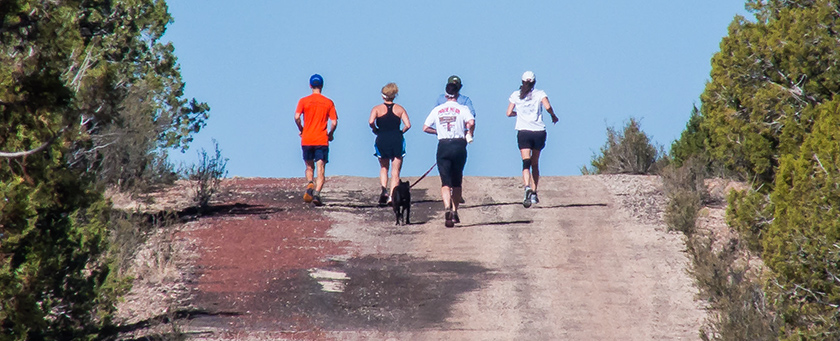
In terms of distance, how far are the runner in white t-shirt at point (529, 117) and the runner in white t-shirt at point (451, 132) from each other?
4.81 feet

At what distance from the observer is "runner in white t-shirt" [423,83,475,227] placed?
15648 mm

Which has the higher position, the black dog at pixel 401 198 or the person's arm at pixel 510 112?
the person's arm at pixel 510 112

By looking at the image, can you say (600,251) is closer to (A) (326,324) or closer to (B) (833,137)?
(B) (833,137)

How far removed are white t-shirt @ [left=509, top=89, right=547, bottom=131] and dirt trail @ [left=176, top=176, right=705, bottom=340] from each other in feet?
4.53

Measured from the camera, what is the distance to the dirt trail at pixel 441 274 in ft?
39.9

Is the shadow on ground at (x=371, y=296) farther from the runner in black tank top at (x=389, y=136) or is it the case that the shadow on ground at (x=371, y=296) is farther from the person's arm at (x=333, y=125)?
the person's arm at (x=333, y=125)

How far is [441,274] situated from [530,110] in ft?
12.2

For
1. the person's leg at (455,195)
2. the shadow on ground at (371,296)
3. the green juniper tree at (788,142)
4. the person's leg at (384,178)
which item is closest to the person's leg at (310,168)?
the person's leg at (384,178)

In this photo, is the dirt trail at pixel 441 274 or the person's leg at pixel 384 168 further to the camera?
the person's leg at pixel 384 168

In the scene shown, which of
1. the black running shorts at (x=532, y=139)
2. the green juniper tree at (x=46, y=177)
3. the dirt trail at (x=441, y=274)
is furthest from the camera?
the black running shorts at (x=532, y=139)

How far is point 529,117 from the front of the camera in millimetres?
16953

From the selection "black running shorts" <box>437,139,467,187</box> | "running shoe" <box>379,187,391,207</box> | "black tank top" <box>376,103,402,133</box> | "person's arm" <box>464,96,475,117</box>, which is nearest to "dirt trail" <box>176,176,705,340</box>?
"running shoe" <box>379,187,391,207</box>

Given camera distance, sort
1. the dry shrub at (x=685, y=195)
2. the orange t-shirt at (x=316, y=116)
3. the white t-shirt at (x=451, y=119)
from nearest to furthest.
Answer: the white t-shirt at (x=451, y=119)
the dry shrub at (x=685, y=195)
the orange t-shirt at (x=316, y=116)

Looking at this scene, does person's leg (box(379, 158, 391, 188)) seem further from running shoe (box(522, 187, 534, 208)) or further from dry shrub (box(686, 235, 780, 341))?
dry shrub (box(686, 235, 780, 341))
